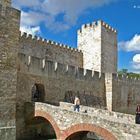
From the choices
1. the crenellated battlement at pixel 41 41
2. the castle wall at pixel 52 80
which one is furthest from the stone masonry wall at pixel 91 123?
the crenellated battlement at pixel 41 41

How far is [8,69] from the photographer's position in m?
11.6

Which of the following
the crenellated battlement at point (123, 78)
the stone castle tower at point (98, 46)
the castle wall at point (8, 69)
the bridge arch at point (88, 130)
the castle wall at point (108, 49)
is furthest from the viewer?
the castle wall at point (108, 49)

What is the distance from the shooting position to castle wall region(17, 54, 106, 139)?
45.1ft

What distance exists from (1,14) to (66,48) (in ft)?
45.9

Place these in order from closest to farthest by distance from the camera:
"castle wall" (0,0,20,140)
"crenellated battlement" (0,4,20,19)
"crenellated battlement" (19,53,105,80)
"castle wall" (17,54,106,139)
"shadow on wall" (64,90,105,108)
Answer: "castle wall" (0,0,20,140) < "crenellated battlement" (0,4,20,19) < "castle wall" (17,54,106,139) < "crenellated battlement" (19,53,105,80) < "shadow on wall" (64,90,105,108)

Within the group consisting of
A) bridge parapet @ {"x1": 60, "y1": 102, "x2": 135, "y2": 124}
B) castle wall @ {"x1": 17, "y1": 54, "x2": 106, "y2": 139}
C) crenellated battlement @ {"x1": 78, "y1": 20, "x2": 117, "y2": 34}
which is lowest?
bridge parapet @ {"x1": 60, "y1": 102, "x2": 135, "y2": 124}

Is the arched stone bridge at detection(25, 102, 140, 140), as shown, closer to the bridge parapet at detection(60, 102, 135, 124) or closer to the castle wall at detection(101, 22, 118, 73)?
the bridge parapet at detection(60, 102, 135, 124)

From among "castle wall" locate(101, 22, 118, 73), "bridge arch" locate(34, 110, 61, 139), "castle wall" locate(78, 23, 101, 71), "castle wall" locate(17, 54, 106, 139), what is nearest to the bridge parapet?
"bridge arch" locate(34, 110, 61, 139)

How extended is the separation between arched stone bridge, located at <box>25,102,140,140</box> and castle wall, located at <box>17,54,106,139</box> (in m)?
1.37

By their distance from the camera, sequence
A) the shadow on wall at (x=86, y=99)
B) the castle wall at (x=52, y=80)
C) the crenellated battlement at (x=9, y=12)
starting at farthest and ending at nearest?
the shadow on wall at (x=86, y=99) < the castle wall at (x=52, y=80) < the crenellated battlement at (x=9, y=12)

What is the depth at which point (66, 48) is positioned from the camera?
25.2 metres

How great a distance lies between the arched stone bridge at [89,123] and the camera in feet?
28.8

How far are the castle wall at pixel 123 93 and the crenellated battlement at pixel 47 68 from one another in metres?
2.86

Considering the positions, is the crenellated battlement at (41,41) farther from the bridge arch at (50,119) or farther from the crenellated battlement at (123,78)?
the bridge arch at (50,119)
